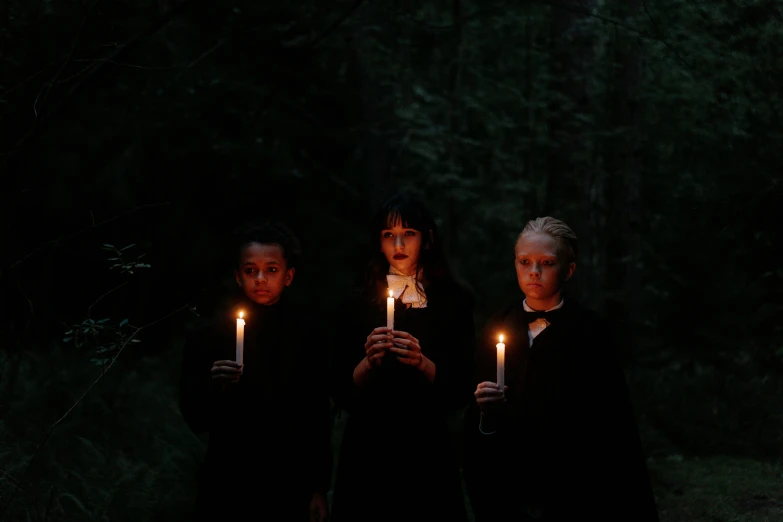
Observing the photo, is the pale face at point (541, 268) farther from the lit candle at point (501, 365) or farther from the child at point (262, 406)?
the child at point (262, 406)

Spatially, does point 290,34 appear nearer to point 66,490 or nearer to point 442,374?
point 66,490

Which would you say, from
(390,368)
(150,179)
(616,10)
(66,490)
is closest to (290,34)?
(150,179)

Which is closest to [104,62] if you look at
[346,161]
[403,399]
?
[403,399]

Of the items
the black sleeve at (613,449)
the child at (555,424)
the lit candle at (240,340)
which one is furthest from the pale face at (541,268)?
the lit candle at (240,340)

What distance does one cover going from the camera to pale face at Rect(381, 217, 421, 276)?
4.42m

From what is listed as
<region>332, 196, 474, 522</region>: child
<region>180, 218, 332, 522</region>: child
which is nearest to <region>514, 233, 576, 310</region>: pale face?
<region>332, 196, 474, 522</region>: child

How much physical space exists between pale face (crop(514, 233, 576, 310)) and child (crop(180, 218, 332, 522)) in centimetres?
109

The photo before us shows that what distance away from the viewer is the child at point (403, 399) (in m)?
4.34

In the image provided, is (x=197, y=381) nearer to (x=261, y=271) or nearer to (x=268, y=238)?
(x=261, y=271)

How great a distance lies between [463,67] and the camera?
393 inches

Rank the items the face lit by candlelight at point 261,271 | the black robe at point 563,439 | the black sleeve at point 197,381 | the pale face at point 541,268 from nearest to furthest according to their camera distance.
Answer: the black robe at point 563,439 → the pale face at point 541,268 → the black sleeve at point 197,381 → the face lit by candlelight at point 261,271

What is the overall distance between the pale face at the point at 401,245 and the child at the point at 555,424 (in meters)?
0.56

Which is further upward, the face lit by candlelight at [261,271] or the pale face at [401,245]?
the pale face at [401,245]

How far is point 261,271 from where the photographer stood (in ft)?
14.2
